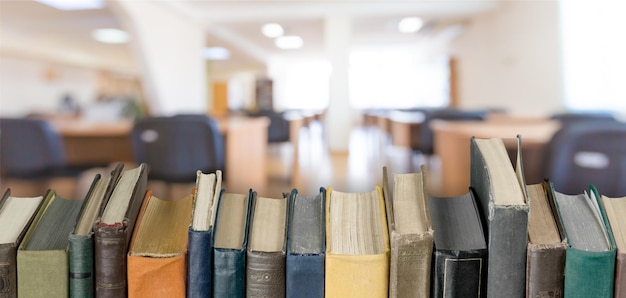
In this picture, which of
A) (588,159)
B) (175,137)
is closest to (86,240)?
(588,159)

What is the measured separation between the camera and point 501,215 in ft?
1.02

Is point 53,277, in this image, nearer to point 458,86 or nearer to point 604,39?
point 604,39

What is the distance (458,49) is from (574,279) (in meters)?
8.03

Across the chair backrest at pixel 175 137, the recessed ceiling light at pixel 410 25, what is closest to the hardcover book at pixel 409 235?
the chair backrest at pixel 175 137

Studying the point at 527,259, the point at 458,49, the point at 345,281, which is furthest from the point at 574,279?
the point at 458,49

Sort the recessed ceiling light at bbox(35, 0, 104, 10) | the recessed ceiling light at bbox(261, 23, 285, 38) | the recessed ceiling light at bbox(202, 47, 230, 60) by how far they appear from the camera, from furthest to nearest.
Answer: the recessed ceiling light at bbox(202, 47, 230, 60)
the recessed ceiling light at bbox(261, 23, 285, 38)
the recessed ceiling light at bbox(35, 0, 104, 10)

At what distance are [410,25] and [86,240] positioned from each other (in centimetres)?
770

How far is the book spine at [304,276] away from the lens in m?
0.33

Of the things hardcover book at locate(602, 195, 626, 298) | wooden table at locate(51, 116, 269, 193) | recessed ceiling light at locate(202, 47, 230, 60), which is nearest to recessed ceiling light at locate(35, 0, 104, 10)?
wooden table at locate(51, 116, 269, 193)

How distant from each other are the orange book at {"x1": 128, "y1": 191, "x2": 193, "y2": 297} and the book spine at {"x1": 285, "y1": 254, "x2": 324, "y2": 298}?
78 millimetres

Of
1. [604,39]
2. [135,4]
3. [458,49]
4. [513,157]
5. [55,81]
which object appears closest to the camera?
[513,157]

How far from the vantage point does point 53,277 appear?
1.11 feet

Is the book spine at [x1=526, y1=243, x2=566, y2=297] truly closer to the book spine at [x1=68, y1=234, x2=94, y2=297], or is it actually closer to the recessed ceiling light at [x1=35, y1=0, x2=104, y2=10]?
the book spine at [x1=68, y1=234, x2=94, y2=297]

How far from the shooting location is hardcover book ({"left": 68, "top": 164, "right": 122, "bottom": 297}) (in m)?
0.33
